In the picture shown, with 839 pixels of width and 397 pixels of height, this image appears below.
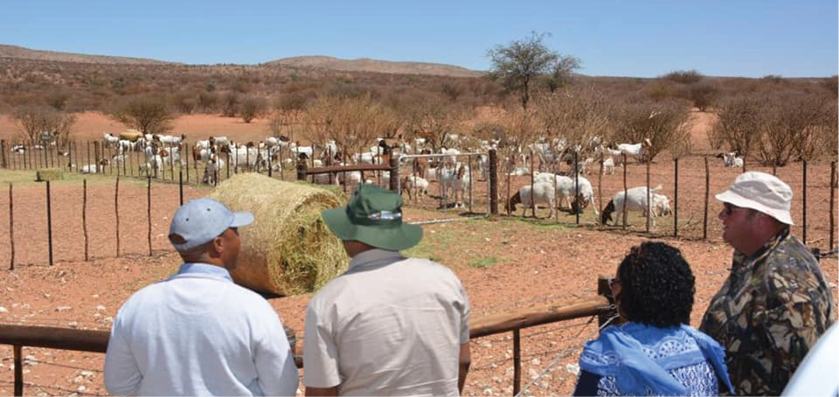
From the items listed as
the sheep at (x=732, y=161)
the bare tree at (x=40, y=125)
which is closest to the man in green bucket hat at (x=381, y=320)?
the sheep at (x=732, y=161)

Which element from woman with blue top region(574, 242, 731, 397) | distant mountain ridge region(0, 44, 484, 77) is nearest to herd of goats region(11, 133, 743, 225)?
woman with blue top region(574, 242, 731, 397)

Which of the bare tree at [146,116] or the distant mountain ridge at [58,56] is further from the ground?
the distant mountain ridge at [58,56]

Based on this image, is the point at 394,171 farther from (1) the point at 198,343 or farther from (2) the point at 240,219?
(1) the point at 198,343

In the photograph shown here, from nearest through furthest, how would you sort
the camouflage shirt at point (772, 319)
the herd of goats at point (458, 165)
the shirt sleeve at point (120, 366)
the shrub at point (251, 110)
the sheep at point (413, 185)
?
the shirt sleeve at point (120, 366) < the camouflage shirt at point (772, 319) < the herd of goats at point (458, 165) < the sheep at point (413, 185) < the shrub at point (251, 110)

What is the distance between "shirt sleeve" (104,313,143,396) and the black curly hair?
172 centimetres

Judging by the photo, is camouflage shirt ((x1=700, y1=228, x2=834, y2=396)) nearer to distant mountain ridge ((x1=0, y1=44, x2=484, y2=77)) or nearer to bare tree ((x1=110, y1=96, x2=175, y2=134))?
bare tree ((x1=110, y1=96, x2=175, y2=134))

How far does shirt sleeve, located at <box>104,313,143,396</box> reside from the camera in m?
2.94

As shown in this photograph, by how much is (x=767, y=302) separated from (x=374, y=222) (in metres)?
1.55

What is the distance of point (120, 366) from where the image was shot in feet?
9.75

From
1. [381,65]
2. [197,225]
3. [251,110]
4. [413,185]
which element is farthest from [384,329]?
[381,65]

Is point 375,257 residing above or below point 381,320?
above

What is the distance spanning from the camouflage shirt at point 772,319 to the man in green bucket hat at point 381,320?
1.08m

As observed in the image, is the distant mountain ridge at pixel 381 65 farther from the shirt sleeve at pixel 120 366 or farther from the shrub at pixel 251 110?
the shirt sleeve at pixel 120 366

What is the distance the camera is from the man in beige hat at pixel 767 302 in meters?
3.19
